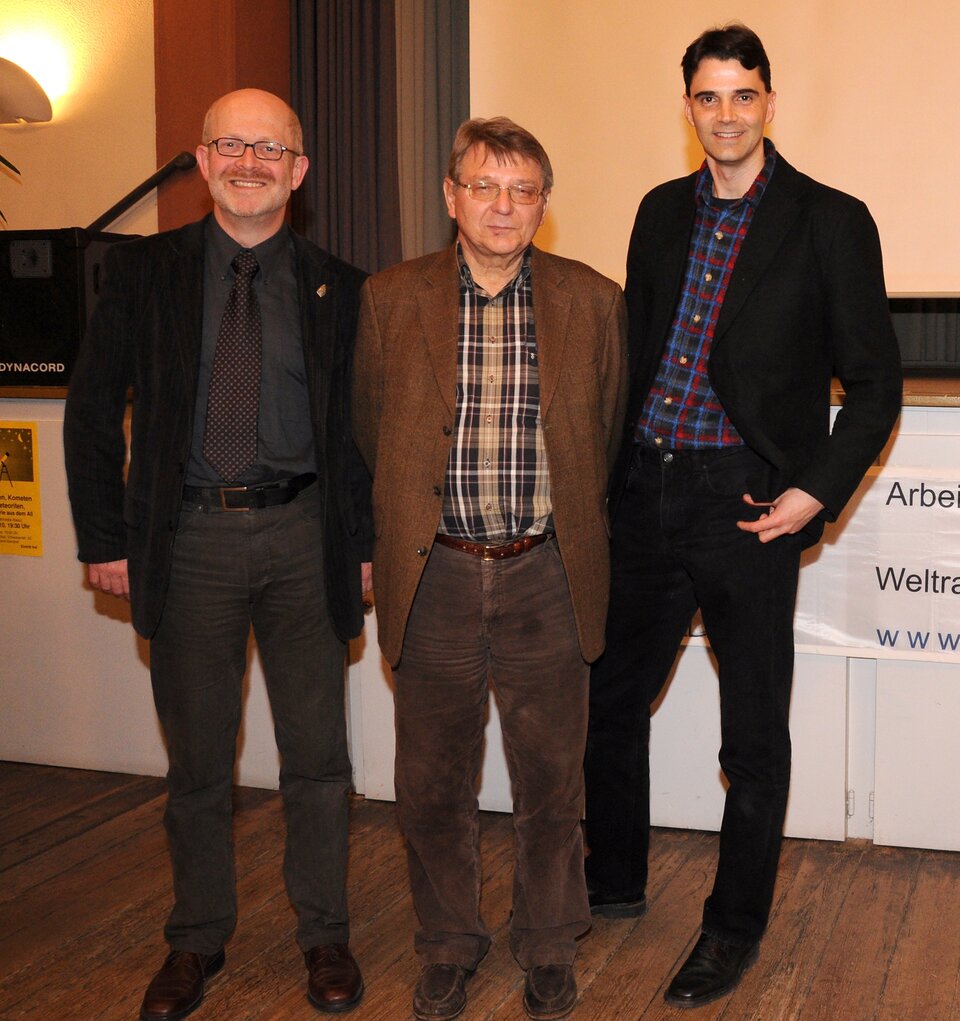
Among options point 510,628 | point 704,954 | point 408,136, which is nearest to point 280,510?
point 510,628

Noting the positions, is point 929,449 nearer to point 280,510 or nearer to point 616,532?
point 616,532

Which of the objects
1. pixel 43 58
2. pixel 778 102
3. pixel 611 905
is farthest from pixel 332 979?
pixel 43 58

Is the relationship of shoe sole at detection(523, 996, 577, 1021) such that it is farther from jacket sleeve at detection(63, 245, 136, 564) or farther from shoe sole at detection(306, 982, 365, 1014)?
jacket sleeve at detection(63, 245, 136, 564)

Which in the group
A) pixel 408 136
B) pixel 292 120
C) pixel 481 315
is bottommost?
pixel 481 315

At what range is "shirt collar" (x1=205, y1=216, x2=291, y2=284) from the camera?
220 centimetres

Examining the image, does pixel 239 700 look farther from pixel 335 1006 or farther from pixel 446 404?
pixel 446 404

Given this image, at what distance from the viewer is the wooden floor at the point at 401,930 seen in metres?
2.27

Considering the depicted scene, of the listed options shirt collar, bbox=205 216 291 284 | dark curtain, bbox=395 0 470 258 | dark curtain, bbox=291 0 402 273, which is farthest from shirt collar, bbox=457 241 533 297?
dark curtain, bbox=291 0 402 273

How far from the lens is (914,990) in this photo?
2295 mm

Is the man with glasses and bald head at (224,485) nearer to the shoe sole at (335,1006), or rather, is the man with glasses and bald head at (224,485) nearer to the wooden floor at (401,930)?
the shoe sole at (335,1006)

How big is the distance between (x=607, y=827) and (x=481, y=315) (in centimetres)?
113

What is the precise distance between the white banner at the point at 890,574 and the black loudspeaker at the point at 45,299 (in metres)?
2.07

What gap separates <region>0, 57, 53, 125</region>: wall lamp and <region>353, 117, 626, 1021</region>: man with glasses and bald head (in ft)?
10.6

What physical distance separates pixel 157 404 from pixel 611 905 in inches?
56.1
